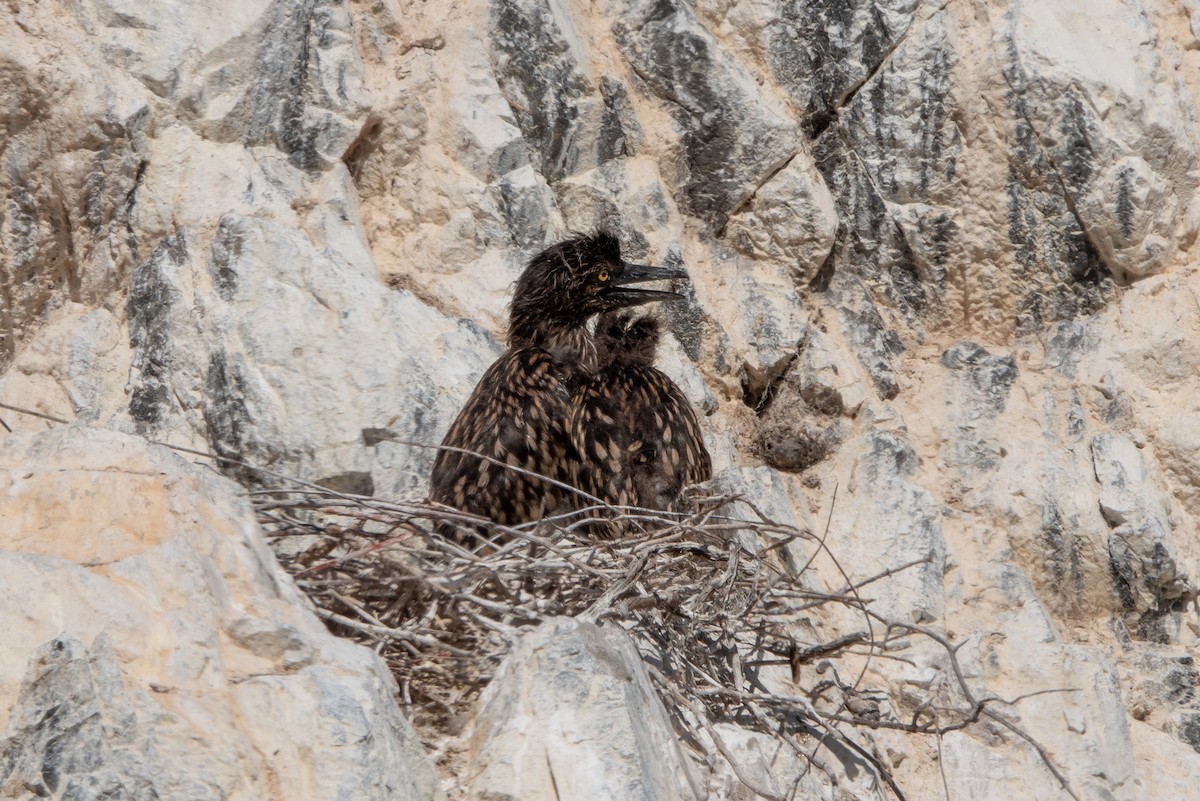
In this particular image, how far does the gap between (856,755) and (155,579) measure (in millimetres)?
2805

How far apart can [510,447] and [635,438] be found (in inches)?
19.4

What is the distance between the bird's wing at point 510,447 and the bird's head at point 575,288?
21.4 inches

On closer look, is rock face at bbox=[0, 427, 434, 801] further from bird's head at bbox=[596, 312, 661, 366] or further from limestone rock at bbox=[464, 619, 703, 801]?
bird's head at bbox=[596, 312, 661, 366]

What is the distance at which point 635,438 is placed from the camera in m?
5.73

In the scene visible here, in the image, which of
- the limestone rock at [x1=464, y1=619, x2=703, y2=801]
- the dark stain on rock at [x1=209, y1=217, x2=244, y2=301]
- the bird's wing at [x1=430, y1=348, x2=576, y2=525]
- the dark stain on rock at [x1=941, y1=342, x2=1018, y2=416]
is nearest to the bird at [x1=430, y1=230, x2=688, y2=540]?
the bird's wing at [x1=430, y1=348, x2=576, y2=525]

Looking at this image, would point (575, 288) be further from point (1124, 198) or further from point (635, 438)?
point (1124, 198)

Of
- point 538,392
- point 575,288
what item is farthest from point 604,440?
point 575,288

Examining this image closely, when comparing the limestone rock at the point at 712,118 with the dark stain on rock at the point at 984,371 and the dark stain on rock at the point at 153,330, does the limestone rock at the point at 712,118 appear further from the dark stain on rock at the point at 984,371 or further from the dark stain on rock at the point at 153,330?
the dark stain on rock at the point at 153,330

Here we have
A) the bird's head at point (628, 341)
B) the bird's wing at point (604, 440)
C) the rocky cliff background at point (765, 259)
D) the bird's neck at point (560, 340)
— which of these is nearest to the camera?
the bird's wing at point (604, 440)

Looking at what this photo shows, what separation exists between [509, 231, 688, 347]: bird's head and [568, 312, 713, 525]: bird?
539 mm

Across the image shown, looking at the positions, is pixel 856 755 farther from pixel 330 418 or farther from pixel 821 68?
pixel 821 68

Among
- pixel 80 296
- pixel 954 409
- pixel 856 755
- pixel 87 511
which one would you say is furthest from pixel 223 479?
pixel 954 409

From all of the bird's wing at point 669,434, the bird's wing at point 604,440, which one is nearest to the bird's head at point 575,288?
the bird's wing at point 669,434

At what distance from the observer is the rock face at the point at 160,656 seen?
319 centimetres
